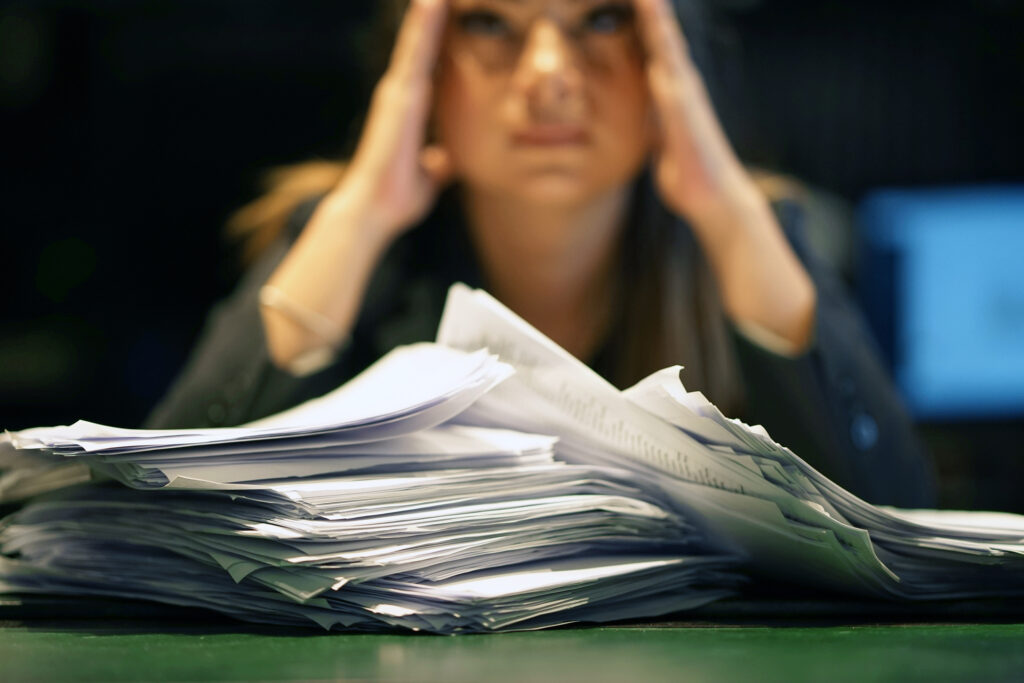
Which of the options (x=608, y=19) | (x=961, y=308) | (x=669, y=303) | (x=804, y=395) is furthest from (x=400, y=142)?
(x=961, y=308)

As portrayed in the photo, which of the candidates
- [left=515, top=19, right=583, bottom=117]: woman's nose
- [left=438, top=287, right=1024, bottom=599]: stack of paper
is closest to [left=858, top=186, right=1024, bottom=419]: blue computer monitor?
[left=515, top=19, right=583, bottom=117]: woman's nose

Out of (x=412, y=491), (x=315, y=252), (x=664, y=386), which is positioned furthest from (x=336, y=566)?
(x=315, y=252)

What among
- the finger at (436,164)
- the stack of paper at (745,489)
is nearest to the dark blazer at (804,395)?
the finger at (436,164)

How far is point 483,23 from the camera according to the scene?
1056mm

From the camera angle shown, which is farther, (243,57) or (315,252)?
(243,57)

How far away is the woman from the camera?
39.1 inches

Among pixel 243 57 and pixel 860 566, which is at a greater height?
pixel 243 57

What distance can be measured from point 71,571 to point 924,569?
0.36 m

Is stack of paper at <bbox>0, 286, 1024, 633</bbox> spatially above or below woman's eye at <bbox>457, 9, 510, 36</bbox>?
below

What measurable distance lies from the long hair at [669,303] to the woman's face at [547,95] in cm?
14

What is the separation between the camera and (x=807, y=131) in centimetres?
367

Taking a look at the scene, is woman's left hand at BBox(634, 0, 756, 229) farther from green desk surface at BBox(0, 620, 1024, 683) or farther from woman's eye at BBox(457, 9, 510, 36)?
→ green desk surface at BBox(0, 620, 1024, 683)

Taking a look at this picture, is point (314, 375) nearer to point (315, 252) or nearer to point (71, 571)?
point (315, 252)

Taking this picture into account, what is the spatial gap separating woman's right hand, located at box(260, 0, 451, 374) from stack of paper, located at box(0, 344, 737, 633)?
62 centimetres
